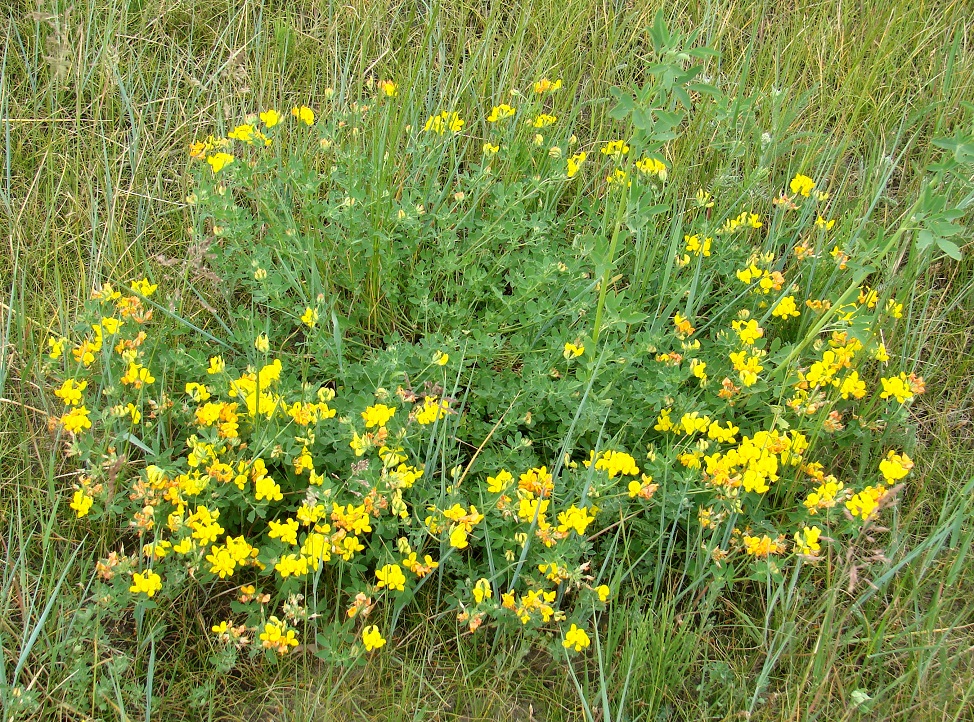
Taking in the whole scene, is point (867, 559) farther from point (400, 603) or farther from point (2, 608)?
point (2, 608)

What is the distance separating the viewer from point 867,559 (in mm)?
2379

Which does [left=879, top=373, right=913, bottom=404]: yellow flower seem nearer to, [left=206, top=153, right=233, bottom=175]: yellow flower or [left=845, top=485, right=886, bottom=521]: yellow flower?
[left=845, top=485, right=886, bottom=521]: yellow flower

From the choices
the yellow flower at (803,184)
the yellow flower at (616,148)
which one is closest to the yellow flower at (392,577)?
the yellow flower at (616,148)

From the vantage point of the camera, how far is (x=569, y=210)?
3162 mm

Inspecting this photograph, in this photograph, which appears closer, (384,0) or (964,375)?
(964,375)

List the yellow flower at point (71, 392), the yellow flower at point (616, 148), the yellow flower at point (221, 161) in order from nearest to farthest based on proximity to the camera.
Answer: the yellow flower at point (71, 392) < the yellow flower at point (221, 161) < the yellow flower at point (616, 148)

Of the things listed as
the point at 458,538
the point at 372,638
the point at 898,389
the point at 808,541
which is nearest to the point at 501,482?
the point at 458,538

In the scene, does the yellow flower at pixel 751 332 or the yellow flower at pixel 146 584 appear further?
the yellow flower at pixel 751 332

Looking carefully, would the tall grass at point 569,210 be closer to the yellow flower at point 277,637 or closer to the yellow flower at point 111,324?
the yellow flower at point 277,637

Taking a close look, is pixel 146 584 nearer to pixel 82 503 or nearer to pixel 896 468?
pixel 82 503

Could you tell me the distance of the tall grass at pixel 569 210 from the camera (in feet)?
7.22

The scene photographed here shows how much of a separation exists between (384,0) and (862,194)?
7.20 feet

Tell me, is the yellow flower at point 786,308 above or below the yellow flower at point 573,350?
above

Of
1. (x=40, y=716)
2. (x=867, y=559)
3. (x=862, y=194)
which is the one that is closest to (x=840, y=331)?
(x=867, y=559)
